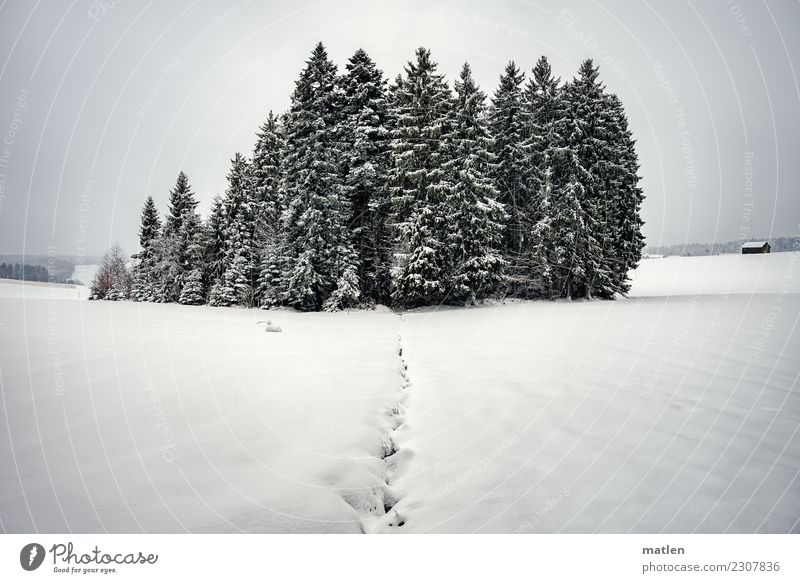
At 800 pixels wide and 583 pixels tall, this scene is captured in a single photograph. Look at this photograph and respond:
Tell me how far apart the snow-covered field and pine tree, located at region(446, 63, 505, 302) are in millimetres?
14219

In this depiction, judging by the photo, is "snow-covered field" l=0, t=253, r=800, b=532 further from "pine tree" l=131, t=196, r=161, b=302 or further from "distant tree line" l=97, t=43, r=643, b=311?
"pine tree" l=131, t=196, r=161, b=302

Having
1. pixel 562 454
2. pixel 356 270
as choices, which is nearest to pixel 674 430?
pixel 562 454

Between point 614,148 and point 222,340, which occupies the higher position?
point 614,148

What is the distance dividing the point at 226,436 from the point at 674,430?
5084 millimetres

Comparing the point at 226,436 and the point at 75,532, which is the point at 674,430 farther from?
the point at 75,532

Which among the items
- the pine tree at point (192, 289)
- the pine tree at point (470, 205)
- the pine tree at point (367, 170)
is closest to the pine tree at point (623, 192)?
the pine tree at point (470, 205)

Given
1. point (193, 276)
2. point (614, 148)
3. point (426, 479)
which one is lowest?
point (426, 479)

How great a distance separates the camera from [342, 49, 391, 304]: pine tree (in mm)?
24938

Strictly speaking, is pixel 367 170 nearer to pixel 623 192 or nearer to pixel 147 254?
pixel 623 192

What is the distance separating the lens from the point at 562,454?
3.81 m

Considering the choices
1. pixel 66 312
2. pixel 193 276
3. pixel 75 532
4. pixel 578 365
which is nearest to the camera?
pixel 75 532

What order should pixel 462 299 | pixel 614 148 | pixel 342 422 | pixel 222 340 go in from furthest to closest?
pixel 614 148, pixel 462 299, pixel 222 340, pixel 342 422

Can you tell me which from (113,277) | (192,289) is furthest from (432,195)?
(113,277)

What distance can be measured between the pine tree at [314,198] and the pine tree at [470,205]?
6908 millimetres
